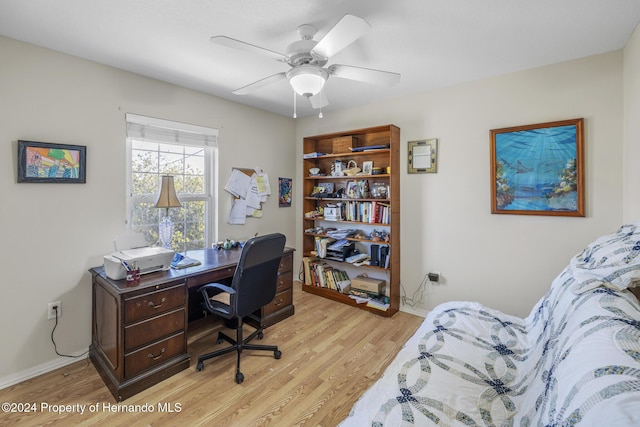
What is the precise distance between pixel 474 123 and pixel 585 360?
7.89 feet

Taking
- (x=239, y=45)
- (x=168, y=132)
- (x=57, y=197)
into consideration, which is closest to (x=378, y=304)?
(x=239, y=45)

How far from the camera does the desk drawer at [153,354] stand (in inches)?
72.8

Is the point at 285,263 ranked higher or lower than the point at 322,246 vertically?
lower

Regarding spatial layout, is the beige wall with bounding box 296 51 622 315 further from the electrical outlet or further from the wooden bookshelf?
the electrical outlet

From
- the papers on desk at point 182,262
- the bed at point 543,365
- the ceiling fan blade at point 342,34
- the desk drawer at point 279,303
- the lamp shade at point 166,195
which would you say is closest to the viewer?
the bed at point 543,365

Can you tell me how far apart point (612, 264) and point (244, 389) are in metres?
2.18

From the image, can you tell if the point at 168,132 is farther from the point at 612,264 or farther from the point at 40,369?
the point at 612,264

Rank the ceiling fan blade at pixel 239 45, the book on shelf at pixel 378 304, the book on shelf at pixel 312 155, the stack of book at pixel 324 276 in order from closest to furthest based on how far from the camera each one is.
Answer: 1. the ceiling fan blade at pixel 239 45
2. the book on shelf at pixel 378 304
3. the stack of book at pixel 324 276
4. the book on shelf at pixel 312 155

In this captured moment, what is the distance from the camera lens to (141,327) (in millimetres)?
1894

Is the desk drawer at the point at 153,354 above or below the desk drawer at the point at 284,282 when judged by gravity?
below

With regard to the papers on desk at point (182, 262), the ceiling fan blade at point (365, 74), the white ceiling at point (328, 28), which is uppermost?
the white ceiling at point (328, 28)

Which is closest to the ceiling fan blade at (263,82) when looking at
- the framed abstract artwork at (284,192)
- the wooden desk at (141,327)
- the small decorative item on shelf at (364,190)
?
the wooden desk at (141,327)

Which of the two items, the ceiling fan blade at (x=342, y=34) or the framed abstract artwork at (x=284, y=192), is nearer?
the ceiling fan blade at (x=342, y=34)

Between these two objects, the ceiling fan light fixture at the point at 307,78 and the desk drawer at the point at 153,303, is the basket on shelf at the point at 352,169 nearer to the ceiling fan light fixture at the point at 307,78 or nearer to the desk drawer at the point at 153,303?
the ceiling fan light fixture at the point at 307,78
